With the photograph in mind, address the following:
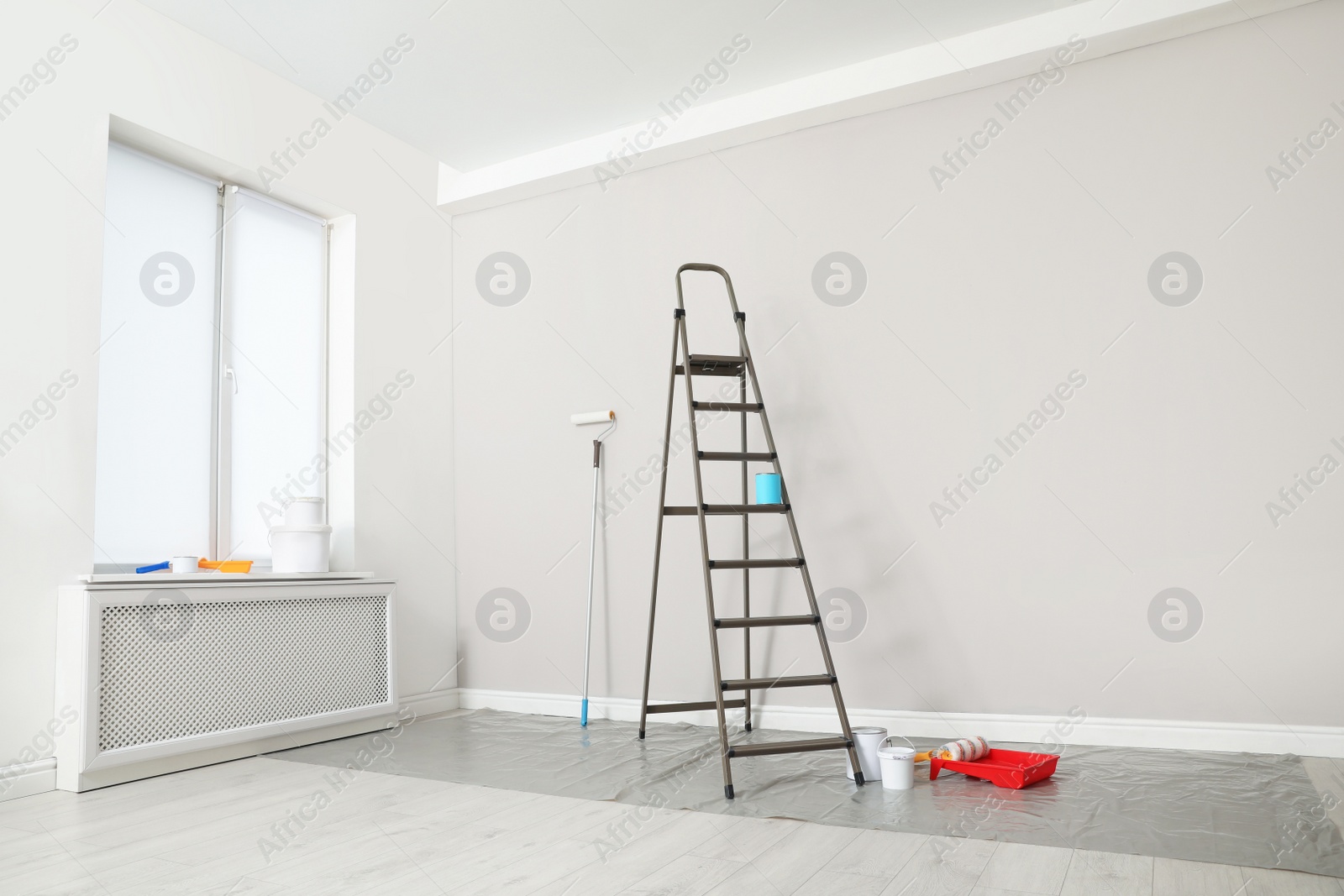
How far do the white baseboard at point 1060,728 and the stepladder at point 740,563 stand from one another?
13 centimetres

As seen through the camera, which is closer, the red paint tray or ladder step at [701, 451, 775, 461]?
the red paint tray

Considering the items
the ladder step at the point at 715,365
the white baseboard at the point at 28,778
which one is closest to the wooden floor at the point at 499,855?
the white baseboard at the point at 28,778

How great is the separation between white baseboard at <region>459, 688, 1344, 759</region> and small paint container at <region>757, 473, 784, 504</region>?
956mm

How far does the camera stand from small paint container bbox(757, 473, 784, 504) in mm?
3189

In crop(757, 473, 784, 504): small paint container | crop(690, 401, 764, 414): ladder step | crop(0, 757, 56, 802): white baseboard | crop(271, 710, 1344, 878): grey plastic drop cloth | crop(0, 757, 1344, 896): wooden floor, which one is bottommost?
crop(271, 710, 1344, 878): grey plastic drop cloth

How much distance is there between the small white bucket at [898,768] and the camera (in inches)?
103

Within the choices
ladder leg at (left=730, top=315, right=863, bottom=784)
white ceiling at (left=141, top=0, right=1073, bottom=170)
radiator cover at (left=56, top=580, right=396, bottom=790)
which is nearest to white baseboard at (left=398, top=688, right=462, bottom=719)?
radiator cover at (left=56, top=580, right=396, bottom=790)

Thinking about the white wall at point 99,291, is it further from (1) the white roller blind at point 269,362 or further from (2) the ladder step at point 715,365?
(2) the ladder step at point 715,365

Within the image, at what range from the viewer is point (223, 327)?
377cm

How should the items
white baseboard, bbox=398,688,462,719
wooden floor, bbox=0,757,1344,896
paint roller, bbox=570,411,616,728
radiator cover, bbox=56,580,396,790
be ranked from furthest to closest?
1. white baseboard, bbox=398,688,462,719
2. paint roller, bbox=570,411,616,728
3. radiator cover, bbox=56,580,396,790
4. wooden floor, bbox=0,757,1344,896

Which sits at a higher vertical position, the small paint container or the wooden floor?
the small paint container

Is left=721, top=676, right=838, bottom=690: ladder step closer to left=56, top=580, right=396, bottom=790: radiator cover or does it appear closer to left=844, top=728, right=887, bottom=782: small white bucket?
left=844, top=728, right=887, bottom=782: small white bucket

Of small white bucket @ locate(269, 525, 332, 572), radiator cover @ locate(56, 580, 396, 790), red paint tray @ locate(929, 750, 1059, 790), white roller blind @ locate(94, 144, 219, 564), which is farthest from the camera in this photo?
small white bucket @ locate(269, 525, 332, 572)

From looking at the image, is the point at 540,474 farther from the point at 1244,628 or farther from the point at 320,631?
the point at 1244,628
